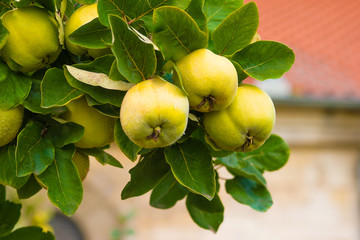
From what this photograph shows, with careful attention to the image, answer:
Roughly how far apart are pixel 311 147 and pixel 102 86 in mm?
3201

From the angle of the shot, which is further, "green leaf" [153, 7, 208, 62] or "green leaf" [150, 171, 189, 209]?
"green leaf" [150, 171, 189, 209]

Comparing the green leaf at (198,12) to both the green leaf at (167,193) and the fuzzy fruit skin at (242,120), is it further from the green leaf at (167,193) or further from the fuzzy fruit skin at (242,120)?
the green leaf at (167,193)

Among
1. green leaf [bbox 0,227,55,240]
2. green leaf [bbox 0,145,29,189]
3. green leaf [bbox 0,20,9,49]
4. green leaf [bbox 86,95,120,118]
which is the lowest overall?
green leaf [bbox 0,227,55,240]

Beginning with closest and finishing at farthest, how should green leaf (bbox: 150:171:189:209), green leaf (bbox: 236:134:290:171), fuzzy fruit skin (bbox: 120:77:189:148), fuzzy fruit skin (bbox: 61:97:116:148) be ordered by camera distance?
fuzzy fruit skin (bbox: 120:77:189:148) < fuzzy fruit skin (bbox: 61:97:116:148) < green leaf (bbox: 150:171:189:209) < green leaf (bbox: 236:134:290:171)

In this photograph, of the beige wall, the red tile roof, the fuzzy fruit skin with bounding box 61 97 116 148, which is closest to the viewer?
the fuzzy fruit skin with bounding box 61 97 116 148

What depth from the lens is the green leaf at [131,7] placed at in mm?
650

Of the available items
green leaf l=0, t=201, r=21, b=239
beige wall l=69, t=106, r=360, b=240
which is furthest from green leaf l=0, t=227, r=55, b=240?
beige wall l=69, t=106, r=360, b=240

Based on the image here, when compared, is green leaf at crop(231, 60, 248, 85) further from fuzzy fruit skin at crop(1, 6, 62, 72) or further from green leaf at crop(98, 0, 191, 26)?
fuzzy fruit skin at crop(1, 6, 62, 72)

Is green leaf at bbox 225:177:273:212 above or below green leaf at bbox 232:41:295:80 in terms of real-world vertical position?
below

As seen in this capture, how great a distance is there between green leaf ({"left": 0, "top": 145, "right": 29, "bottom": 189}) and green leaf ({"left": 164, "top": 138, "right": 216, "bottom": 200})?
195 millimetres

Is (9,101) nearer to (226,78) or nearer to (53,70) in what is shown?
(53,70)

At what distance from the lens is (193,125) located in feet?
2.28

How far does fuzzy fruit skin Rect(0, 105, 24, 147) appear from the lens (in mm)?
673

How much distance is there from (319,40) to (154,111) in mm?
3463
